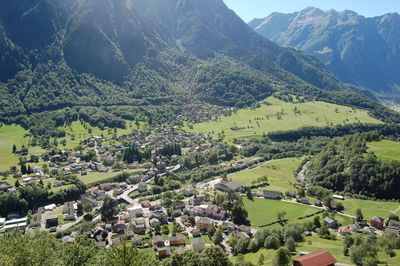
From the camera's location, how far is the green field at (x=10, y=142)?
12595 cm

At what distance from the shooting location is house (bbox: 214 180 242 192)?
103m

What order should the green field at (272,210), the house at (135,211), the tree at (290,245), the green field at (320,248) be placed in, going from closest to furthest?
the green field at (320,248)
the tree at (290,245)
the green field at (272,210)
the house at (135,211)

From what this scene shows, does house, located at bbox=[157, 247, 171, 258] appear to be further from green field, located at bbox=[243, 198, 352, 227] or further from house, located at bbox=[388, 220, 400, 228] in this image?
house, located at bbox=[388, 220, 400, 228]

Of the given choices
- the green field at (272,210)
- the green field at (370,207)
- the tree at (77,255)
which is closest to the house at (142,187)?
the green field at (272,210)

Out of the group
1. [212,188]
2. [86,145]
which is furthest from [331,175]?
[86,145]

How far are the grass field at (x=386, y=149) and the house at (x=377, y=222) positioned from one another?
3758 centimetres

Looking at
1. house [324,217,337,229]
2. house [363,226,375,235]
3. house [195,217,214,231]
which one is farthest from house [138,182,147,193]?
house [363,226,375,235]

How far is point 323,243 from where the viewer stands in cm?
6303

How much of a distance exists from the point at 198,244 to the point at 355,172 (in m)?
60.3

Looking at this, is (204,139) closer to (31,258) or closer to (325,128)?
(325,128)

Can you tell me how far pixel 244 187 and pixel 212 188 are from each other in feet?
34.8

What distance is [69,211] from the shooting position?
290 ft

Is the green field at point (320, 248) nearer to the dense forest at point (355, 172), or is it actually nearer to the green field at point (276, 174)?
the dense forest at point (355, 172)

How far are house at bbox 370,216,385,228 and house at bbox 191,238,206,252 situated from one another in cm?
3970
